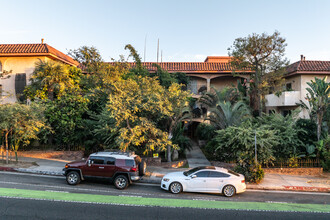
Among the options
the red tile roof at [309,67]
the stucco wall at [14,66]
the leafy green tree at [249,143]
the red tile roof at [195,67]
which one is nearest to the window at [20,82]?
the stucco wall at [14,66]

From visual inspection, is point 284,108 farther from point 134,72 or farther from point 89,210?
point 89,210

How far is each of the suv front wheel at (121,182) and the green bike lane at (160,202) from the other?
3.87ft

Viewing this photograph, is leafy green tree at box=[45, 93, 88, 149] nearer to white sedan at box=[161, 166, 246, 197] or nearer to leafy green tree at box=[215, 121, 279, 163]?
white sedan at box=[161, 166, 246, 197]

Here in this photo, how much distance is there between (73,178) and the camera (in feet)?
38.4

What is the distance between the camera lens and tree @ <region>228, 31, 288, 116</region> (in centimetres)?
1872

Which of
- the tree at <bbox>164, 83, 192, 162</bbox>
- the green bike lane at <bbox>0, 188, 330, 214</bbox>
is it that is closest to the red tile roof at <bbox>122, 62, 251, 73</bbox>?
the tree at <bbox>164, 83, 192, 162</bbox>

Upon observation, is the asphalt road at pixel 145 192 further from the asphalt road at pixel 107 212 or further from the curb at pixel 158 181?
the asphalt road at pixel 107 212

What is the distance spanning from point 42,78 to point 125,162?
1293 cm

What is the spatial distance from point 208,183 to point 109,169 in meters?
4.72

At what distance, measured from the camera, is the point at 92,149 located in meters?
18.2

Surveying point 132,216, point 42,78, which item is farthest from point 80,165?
point 42,78

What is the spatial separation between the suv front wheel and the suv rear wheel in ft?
6.31

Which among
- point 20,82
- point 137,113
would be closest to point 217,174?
point 137,113

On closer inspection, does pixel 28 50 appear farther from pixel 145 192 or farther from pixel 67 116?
pixel 145 192
